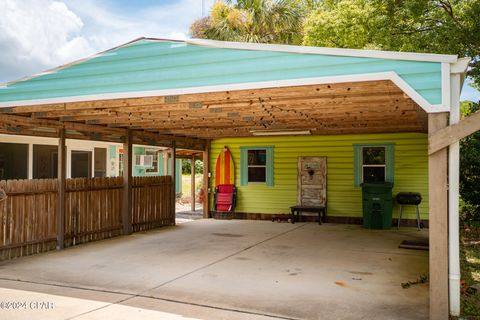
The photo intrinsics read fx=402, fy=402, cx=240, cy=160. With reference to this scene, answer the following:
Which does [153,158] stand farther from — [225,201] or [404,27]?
[404,27]

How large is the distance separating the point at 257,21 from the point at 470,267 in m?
13.0

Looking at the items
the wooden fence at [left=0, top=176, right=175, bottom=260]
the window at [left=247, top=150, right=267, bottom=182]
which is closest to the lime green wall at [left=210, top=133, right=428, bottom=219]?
the window at [left=247, top=150, right=267, bottom=182]

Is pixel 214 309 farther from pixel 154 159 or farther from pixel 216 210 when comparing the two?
pixel 154 159

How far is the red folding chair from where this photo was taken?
12.0m

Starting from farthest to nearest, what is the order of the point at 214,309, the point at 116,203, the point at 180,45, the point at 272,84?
the point at 116,203 < the point at 180,45 < the point at 272,84 < the point at 214,309

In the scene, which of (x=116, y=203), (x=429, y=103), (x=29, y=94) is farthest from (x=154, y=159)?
(x=429, y=103)

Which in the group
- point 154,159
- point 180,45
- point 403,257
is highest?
point 180,45

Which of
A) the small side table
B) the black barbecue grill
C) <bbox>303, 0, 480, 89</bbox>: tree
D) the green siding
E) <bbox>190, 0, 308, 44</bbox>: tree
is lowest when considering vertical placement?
the small side table

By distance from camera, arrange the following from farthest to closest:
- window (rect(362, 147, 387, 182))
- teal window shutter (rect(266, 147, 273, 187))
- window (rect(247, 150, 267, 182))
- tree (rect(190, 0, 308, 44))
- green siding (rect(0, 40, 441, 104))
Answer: tree (rect(190, 0, 308, 44)) → window (rect(247, 150, 267, 182)) → teal window shutter (rect(266, 147, 273, 187)) → window (rect(362, 147, 387, 182)) → green siding (rect(0, 40, 441, 104))

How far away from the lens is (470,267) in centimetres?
594

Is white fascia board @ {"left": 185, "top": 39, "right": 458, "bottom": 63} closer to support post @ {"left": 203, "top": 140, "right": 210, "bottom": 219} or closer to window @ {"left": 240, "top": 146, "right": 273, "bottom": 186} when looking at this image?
window @ {"left": 240, "top": 146, "right": 273, "bottom": 186}

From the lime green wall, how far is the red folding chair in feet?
0.80

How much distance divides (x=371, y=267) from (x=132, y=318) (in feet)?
11.9

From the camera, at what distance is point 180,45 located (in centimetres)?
506
